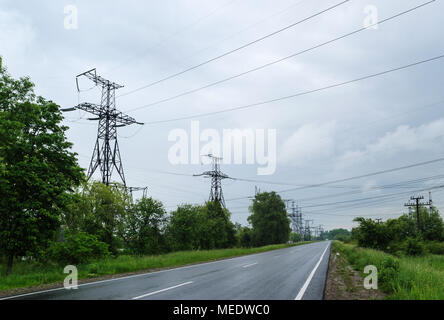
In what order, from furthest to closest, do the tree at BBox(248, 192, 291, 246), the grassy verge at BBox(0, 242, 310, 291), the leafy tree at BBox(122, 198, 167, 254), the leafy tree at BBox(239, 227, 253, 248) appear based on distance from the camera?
the tree at BBox(248, 192, 291, 246) < the leafy tree at BBox(239, 227, 253, 248) < the leafy tree at BBox(122, 198, 167, 254) < the grassy verge at BBox(0, 242, 310, 291)

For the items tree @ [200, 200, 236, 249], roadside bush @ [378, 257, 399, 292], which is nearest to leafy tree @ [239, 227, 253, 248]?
tree @ [200, 200, 236, 249]

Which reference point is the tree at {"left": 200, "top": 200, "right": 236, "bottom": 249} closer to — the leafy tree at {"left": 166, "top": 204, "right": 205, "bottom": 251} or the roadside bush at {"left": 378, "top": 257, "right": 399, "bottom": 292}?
the leafy tree at {"left": 166, "top": 204, "right": 205, "bottom": 251}

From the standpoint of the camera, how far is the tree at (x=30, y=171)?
44.5 ft

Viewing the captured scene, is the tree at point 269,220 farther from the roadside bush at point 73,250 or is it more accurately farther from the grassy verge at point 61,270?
the roadside bush at point 73,250

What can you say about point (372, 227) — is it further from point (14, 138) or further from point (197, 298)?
point (14, 138)

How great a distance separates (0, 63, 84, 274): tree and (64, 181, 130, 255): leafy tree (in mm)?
12713

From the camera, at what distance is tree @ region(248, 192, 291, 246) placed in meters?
66.1

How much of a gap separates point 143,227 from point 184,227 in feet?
22.0

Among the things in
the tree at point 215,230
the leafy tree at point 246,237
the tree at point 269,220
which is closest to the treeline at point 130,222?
the tree at point 215,230

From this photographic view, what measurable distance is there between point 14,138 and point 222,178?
4123cm

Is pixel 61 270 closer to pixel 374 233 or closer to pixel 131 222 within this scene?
pixel 131 222

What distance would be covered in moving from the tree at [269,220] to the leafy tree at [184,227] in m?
34.5
